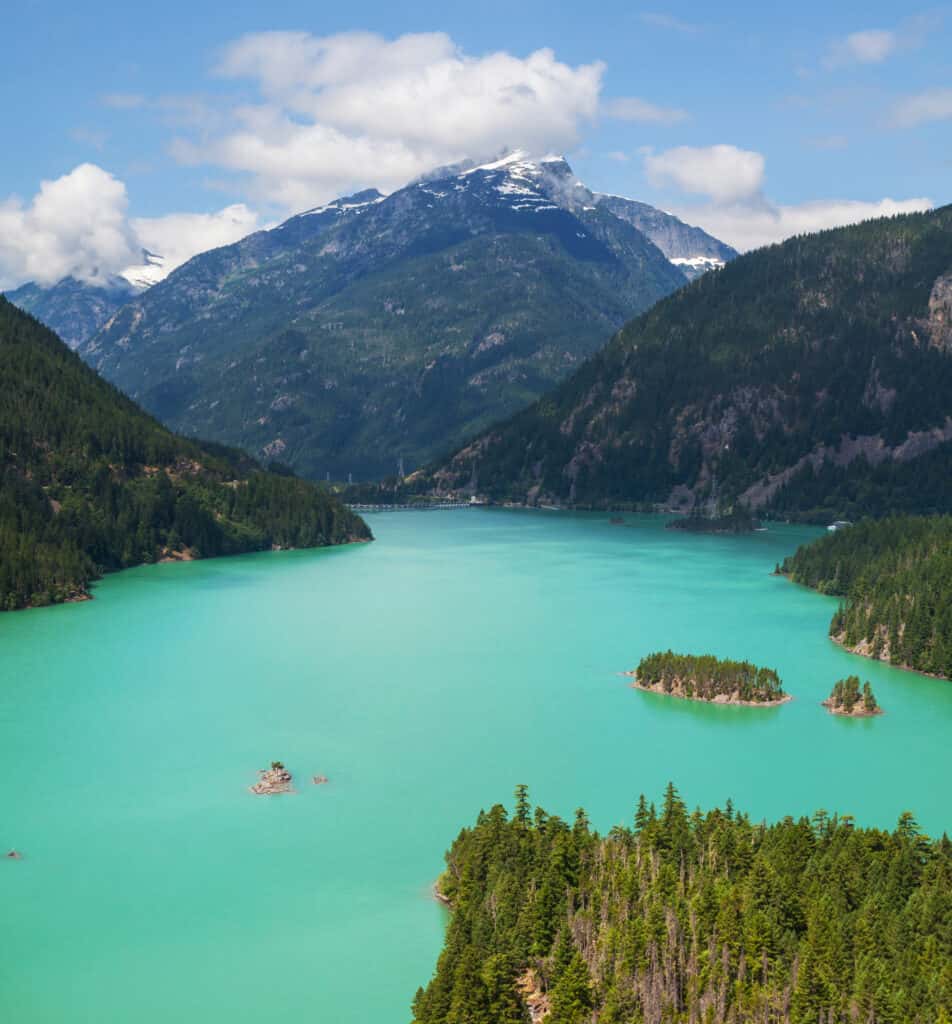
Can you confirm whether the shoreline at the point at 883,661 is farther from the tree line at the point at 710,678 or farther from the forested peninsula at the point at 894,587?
the tree line at the point at 710,678

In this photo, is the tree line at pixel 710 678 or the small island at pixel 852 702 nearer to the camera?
the small island at pixel 852 702

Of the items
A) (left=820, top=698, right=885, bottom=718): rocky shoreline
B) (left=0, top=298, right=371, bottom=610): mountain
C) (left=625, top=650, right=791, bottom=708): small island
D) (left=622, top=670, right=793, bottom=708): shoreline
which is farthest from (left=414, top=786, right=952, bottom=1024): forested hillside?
(left=0, top=298, right=371, bottom=610): mountain

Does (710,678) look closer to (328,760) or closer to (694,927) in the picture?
(328,760)

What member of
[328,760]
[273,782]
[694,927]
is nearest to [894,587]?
[328,760]

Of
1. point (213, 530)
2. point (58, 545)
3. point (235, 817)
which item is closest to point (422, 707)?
point (235, 817)

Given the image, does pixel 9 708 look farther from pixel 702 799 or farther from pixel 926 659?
pixel 926 659

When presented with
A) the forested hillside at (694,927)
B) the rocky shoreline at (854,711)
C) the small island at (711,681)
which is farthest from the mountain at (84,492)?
the forested hillside at (694,927)

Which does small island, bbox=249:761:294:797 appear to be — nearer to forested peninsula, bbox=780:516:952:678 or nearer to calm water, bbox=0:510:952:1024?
calm water, bbox=0:510:952:1024
